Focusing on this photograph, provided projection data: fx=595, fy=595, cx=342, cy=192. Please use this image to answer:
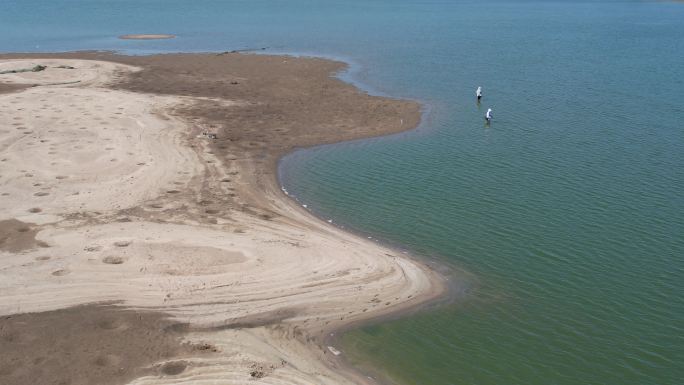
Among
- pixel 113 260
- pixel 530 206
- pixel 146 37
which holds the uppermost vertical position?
pixel 146 37

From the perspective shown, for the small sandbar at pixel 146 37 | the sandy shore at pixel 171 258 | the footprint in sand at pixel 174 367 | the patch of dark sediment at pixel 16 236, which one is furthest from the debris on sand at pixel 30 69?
the footprint in sand at pixel 174 367

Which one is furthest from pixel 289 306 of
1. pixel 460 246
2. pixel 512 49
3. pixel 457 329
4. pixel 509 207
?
pixel 512 49

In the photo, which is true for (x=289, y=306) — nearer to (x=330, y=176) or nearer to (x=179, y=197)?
(x=179, y=197)

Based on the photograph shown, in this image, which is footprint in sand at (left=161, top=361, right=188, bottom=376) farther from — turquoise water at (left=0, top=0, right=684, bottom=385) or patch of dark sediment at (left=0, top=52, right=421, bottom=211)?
patch of dark sediment at (left=0, top=52, right=421, bottom=211)

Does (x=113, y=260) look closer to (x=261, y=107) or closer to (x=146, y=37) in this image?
(x=261, y=107)

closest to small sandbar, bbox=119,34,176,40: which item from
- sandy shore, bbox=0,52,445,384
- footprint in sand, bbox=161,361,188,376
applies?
sandy shore, bbox=0,52,445,384

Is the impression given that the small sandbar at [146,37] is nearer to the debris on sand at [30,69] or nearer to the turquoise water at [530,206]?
the debris on sand at [30,69]

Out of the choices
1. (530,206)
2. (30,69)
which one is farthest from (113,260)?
(30,69)
